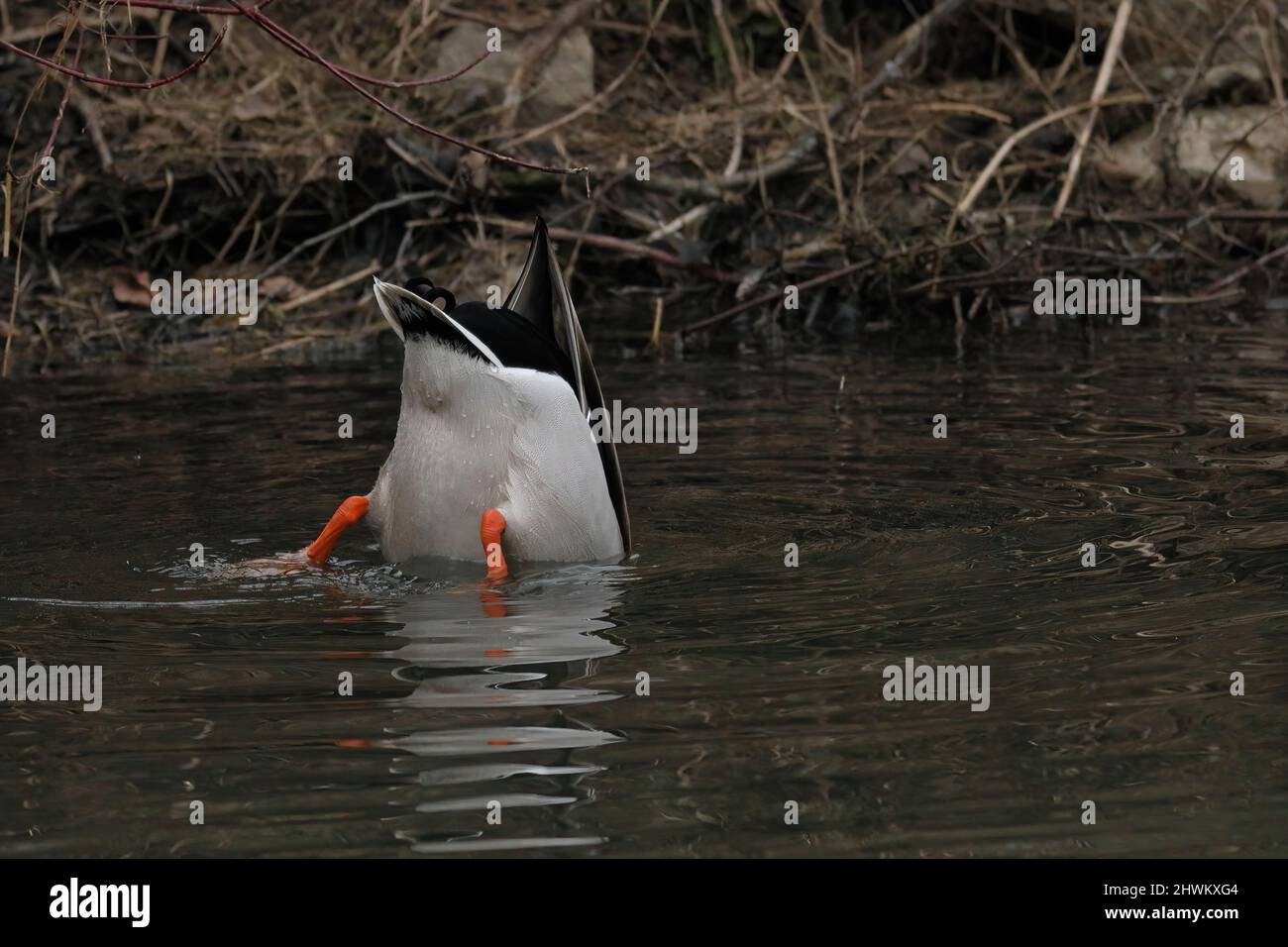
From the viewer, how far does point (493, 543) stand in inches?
230

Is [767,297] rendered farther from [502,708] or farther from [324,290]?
[502,708]

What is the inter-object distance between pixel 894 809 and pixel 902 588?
73.5 inches

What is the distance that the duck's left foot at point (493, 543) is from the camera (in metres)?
5.83

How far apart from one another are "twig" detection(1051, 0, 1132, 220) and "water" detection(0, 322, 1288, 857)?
2584mm

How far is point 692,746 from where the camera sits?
428cm

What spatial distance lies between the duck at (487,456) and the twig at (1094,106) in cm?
563

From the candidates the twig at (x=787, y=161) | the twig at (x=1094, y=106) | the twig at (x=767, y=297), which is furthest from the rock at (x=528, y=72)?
the twig at (x=1094, y=106)

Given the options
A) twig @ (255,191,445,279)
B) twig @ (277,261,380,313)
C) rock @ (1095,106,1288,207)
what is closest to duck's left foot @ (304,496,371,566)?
twig @ (277,261,380,313)

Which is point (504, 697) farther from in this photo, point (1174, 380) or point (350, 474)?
point (1174, 380)

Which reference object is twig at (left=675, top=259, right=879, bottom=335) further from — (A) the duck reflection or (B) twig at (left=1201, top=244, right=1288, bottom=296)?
(A) the duck reflection

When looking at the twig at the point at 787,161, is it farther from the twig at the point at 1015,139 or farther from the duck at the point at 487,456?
the duck at the point at 487,456

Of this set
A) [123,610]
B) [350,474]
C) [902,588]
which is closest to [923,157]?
[350,474]

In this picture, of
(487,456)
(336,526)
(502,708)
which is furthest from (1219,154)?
(502,708)

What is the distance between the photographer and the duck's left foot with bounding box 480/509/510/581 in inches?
230
